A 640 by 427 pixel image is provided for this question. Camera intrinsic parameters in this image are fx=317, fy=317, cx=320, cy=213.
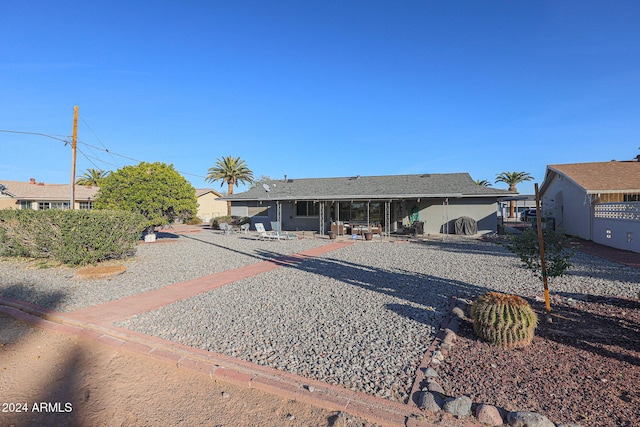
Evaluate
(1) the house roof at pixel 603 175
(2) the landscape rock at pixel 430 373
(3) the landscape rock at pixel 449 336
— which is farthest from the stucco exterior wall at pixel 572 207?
(2) the landscape rock at pixel 430 373

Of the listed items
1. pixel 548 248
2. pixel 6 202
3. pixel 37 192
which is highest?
pixel 37 192

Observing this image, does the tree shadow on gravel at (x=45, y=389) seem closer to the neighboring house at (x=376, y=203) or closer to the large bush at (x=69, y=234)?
the large bush at (x=69, y=234)

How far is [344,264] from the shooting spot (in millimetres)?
10320

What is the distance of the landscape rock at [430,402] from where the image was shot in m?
2.77

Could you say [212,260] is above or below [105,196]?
below

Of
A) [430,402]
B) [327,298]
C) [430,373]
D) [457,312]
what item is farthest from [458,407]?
[327,298]

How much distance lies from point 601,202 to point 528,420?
16674mm

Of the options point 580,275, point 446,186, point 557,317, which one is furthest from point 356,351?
point 446,186

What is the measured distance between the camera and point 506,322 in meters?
3.96

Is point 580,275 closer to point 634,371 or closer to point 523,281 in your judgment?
point 523,281

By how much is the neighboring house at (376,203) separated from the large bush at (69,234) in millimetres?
9247

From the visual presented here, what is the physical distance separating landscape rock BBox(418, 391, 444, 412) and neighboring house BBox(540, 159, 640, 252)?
11.0m

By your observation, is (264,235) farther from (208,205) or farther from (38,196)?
(208,205)

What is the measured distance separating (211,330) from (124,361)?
3.80 feet
